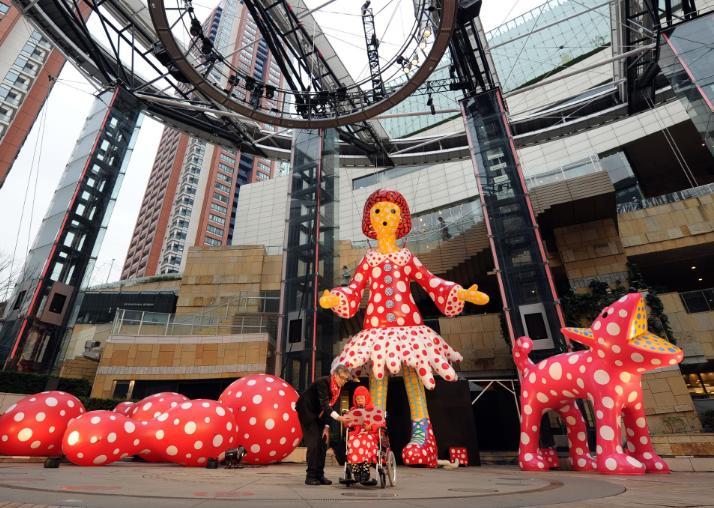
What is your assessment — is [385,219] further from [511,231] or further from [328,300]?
[511,231]

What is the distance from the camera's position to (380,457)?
4109 millimetres

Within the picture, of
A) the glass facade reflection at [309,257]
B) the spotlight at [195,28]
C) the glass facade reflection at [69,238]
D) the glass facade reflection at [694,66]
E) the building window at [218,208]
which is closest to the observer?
the glass facade reflection at [694,66]

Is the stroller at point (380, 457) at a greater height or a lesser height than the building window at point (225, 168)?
lesser

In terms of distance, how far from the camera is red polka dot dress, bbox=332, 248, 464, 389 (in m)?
7.38

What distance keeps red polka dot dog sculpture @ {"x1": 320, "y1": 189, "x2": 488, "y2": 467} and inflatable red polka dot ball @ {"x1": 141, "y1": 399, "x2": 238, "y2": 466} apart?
2455 millimetres

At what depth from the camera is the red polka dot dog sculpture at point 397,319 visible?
24.1ft

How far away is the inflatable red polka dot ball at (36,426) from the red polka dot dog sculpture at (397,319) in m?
4.59

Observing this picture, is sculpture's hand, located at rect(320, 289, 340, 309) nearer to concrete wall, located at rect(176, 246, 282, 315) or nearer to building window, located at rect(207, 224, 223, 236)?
concrete wall, located at rect(176, 246, 282, 315)

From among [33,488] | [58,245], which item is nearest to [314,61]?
[58,245]

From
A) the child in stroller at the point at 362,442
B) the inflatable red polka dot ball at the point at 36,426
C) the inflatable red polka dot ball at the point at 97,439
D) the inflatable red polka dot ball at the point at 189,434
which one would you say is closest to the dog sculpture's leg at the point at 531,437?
the child in stroller at the point at 362,442

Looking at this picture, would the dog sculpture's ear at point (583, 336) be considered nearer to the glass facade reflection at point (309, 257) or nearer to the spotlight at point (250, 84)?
the glass facade reflection at point (309, 257)

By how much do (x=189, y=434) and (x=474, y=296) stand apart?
17.9 feet

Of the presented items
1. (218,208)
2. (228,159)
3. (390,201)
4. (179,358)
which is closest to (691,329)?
(390,201)

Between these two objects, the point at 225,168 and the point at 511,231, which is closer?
the point at 511,231
